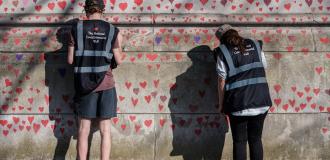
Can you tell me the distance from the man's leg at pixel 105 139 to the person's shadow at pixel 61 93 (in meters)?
Answer: 0.50

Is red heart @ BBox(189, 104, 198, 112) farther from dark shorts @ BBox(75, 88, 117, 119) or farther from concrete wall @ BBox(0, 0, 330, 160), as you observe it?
dark shorts @ BBox(75, 88, 117, 119)

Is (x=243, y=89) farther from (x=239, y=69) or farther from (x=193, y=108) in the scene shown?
(x=193, y=108)

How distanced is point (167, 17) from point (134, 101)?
Result: 108cm

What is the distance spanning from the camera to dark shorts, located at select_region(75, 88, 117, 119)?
4.59 m

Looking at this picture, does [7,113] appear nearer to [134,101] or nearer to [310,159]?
[134,101]

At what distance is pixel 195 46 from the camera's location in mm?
5195

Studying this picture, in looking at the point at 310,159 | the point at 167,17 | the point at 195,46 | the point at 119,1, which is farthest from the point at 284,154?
the point at 119,1

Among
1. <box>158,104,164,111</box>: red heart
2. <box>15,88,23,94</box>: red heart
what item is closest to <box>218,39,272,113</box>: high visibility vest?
<box>158,104,164,111</box>: red heart

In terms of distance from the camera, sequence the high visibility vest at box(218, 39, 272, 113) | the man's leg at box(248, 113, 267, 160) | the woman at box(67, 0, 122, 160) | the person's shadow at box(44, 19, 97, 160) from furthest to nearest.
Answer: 1. the person's shadow at box(44, 19, 97, 160)
2. the woman at box(67, 0, 122, 160)
3. the man's leg at box(248, 113, 267, 160)
4. the high visibility vest at box(218, 39, 272, 113)

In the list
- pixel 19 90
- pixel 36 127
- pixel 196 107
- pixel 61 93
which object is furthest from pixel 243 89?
pixel 19 90

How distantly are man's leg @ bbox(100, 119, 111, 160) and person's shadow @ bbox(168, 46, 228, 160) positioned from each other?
0.85 meters

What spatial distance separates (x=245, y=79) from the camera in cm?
436

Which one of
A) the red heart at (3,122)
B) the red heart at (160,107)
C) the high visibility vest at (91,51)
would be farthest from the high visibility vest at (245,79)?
the red heart at (3,122)

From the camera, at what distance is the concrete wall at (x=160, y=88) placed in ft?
17.0
